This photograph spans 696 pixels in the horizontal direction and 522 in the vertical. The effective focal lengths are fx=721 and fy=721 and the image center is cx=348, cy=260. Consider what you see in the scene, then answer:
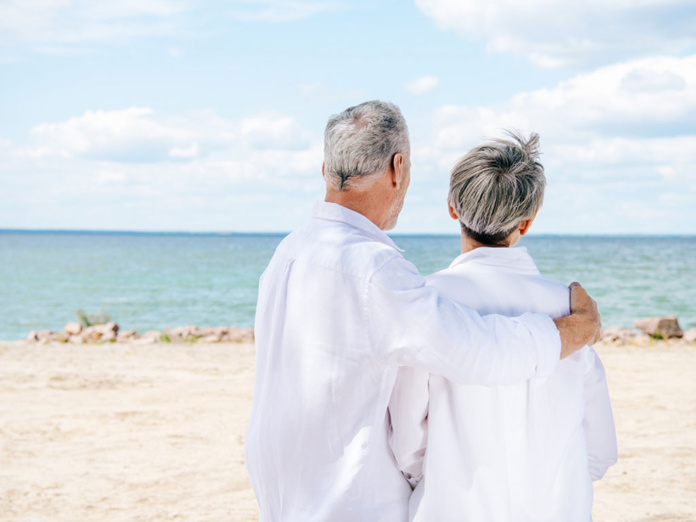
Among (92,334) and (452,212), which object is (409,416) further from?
(92,334)

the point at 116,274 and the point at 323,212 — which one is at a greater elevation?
the point at 323,212

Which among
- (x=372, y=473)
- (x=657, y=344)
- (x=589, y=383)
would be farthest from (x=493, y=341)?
(x=657, y=344)

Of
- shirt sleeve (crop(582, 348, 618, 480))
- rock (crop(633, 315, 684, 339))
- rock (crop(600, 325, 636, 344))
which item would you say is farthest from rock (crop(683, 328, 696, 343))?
shirt sleeve (crop(582, 348, 618, 480))

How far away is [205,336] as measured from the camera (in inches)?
500

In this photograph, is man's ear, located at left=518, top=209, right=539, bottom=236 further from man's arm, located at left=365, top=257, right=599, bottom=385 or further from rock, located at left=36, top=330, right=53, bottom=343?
rock, located at left=36, top=330, right=53, bottom=343

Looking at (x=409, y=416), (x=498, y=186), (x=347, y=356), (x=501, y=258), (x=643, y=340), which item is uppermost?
(x=498, y=186)

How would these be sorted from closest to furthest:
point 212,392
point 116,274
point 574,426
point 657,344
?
1. point 574,426
2. point 212,392
3. point 657,344
4. point 116,274

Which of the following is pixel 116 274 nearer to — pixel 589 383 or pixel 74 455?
pixel 74 455

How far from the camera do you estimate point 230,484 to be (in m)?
5.23

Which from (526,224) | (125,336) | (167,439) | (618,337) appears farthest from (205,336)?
(526,224)

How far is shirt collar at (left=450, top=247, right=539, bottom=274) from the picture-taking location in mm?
2057

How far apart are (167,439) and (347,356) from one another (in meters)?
4.86

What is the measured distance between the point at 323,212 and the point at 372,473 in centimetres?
71

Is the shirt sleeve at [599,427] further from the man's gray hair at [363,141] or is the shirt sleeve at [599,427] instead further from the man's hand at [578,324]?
the man's gray hair at [363,141]
